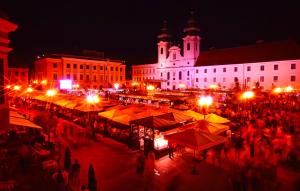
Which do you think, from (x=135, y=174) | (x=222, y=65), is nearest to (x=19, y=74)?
(x=222, y=65)

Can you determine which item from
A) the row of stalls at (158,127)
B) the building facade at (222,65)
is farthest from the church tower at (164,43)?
the row of stalls at (158,127)

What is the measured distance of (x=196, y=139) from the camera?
9.59m

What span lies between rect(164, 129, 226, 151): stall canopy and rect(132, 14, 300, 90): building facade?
35922mm

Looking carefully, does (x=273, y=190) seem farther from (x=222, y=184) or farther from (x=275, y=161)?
(x=275, y=161)

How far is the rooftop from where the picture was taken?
1829 inches

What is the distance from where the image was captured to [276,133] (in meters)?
15.0

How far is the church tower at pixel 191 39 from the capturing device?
→ 2366 inches

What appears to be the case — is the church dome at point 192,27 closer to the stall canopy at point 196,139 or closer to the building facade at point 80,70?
the building facade at point 80,70

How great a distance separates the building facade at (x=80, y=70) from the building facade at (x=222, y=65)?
13467 mm

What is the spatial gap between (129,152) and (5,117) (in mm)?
7065

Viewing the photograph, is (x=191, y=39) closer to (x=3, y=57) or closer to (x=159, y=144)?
(x=159, y=144)

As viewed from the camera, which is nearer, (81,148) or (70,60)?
(81,148)

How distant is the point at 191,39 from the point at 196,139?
54475mm

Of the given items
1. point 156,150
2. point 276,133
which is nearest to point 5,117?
point 156,150
